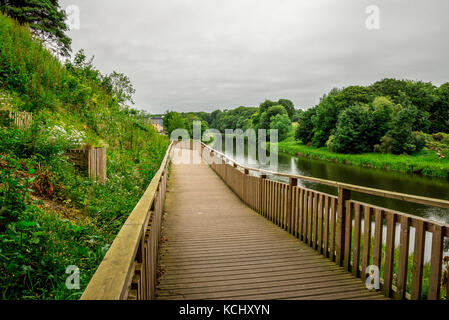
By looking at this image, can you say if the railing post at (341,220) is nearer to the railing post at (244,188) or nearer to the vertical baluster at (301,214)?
the vertical baluster at (301,214)

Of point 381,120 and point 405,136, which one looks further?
point 381,120

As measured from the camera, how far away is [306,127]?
5219 cm

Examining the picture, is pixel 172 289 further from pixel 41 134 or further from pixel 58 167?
pixel 41 134

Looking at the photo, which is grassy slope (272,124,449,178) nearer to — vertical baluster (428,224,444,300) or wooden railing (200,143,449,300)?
wooden railing (200,143,449,300)

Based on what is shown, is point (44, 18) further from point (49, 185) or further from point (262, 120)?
point (262, 120)

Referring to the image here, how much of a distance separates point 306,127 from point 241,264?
51.9m

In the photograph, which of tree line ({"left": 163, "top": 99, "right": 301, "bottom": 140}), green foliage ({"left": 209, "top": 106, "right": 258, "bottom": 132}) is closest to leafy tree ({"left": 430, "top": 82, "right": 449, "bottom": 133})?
tree line ({"left": 163, "top": 99, "right": 301, "bottom": 140})

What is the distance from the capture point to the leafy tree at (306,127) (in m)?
52.0

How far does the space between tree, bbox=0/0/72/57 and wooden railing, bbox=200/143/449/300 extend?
17623mm

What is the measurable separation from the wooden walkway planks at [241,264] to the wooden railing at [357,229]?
177 mm

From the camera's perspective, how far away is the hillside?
232cm

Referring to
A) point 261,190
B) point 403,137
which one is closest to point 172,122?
point 403,137

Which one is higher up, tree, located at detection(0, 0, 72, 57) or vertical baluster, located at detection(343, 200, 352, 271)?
tree, located at detection(0, 0, 72, 57)

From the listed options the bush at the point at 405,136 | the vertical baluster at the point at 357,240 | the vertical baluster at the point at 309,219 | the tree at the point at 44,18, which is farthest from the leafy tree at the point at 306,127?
the vertical baluster at the point at 357,240
